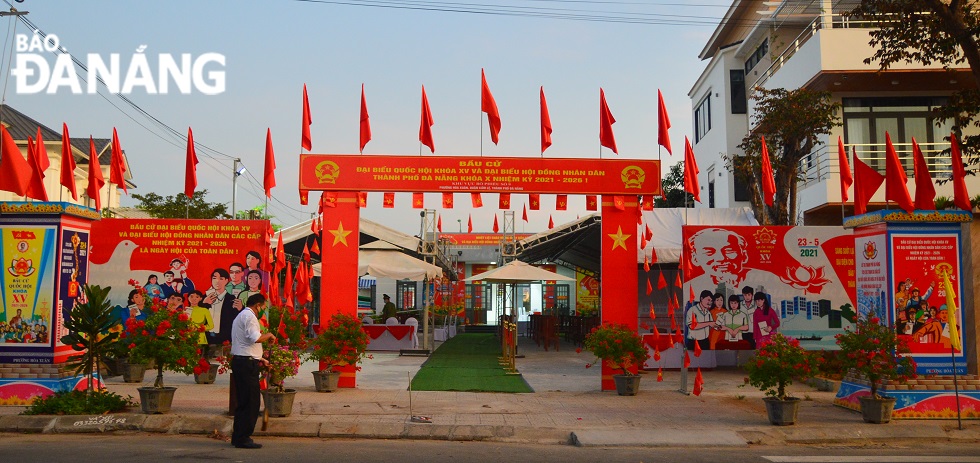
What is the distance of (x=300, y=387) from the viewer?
46.5 ft

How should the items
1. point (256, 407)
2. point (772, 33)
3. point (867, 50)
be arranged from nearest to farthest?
1. point (256, 407)
2. point (867, 50)
3. point (772, 33)

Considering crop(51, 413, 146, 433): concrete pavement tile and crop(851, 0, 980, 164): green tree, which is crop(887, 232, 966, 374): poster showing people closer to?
crop(851, 0, 980, 164): green tree

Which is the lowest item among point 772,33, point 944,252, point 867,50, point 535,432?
point 535,432

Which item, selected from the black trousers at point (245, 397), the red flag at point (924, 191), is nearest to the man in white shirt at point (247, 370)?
the black trousers at point (245, 397)

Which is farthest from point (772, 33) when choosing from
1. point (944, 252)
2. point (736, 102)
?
point (944, 252)

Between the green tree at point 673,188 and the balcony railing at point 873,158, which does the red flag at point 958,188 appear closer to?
the balcony railing at point 873,158

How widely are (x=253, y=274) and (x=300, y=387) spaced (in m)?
2.19

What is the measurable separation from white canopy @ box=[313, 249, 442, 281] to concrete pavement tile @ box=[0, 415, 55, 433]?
10793 millimetres

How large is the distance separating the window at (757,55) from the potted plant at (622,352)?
18071 millimetres

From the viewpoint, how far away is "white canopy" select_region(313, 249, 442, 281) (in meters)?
20.6

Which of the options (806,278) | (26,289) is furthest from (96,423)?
(806,278)

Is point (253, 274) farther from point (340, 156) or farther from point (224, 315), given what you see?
point (340, 156)

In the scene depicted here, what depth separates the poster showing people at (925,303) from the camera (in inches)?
434

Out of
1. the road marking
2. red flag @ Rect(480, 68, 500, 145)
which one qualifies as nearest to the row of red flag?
red flag @ Rect(480, 68, 500, 145)
